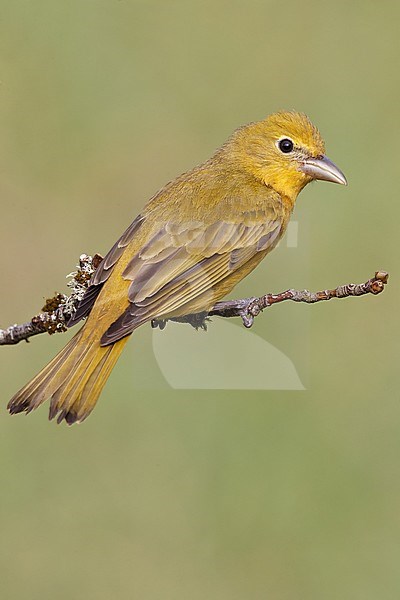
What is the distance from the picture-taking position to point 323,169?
7.89 feet

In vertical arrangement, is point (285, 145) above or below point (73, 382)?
above

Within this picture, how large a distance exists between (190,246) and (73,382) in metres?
0.54

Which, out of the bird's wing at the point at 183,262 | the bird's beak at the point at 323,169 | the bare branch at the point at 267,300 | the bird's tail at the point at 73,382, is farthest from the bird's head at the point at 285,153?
the bird's tail at the point at 73,382

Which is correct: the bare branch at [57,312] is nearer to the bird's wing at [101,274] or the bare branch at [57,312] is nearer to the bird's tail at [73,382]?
the bird's wing at [101,274]

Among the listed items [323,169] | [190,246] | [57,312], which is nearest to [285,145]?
[323,169]

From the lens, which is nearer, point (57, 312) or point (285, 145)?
point (57, 312)

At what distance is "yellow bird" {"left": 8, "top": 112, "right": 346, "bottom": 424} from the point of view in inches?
81.7

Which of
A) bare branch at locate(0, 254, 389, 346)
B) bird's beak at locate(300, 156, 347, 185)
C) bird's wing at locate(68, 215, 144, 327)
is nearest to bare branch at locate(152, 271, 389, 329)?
bare branch at locate(0, 254, 389, 346)

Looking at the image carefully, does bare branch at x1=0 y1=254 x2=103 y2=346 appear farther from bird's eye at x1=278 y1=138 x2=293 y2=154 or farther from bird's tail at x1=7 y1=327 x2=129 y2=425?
bird's eye at x1=278 y1=138 x2=293 y2=154

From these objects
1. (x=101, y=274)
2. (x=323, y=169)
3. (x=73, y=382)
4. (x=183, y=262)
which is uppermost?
(x=323, y=169)

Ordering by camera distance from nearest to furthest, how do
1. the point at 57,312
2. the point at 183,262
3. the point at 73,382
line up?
the point at 73,382
the point at 57,312
the point at 183,262

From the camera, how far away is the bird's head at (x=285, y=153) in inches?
95.1

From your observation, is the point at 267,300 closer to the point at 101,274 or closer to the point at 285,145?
the point at 101,274

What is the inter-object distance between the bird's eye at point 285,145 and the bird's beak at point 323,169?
0.16 ft
